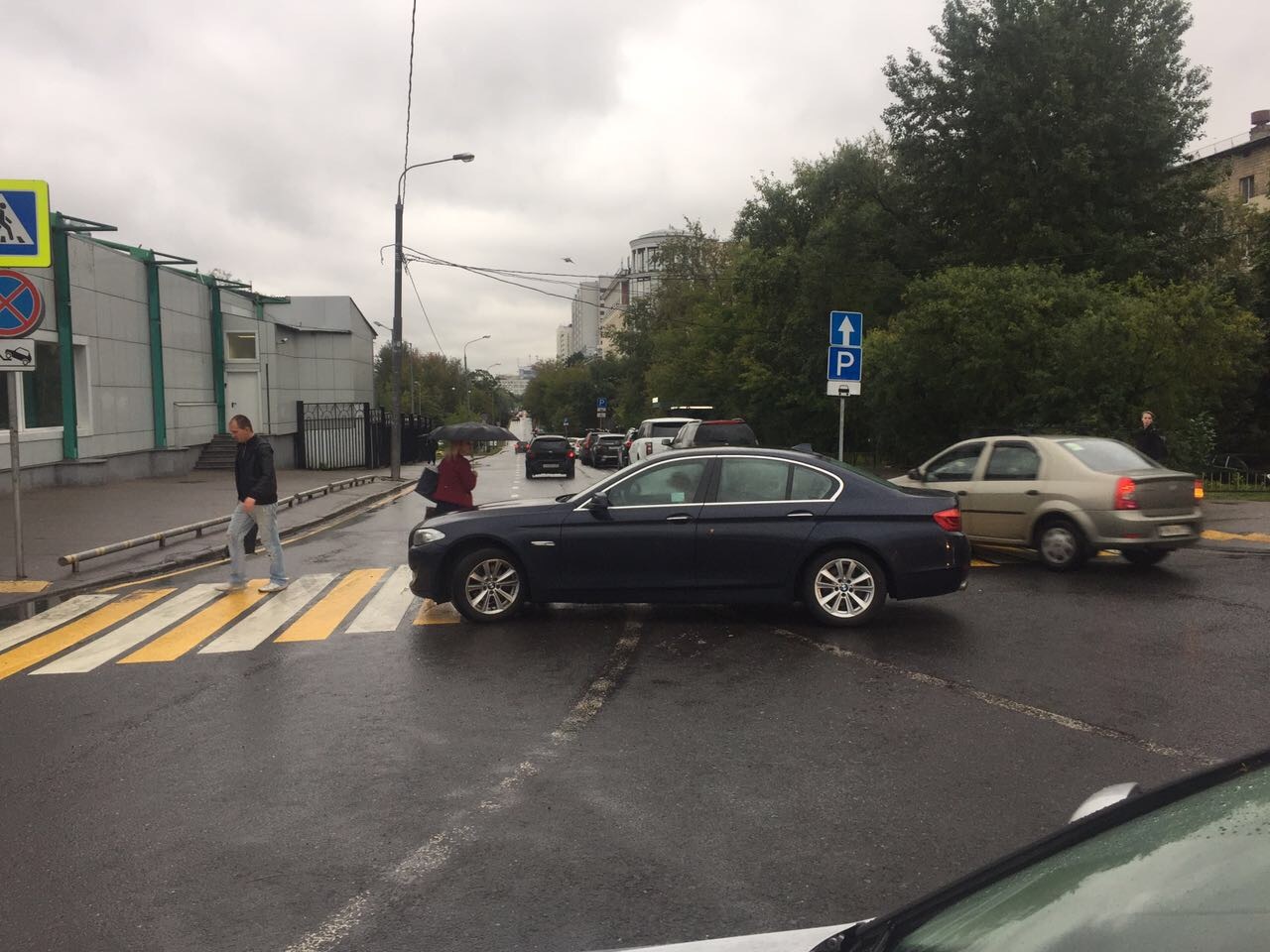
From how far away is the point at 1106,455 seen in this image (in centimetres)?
1155

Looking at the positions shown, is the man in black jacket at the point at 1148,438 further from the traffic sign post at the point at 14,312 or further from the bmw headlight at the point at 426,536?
the traffic sign post at the point at 14,312

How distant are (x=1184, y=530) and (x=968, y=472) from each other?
8.21ft

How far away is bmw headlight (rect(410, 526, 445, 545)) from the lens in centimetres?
879

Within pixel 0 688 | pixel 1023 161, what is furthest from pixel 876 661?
pixel 1023 161

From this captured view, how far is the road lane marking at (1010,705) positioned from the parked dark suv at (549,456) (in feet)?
90.4

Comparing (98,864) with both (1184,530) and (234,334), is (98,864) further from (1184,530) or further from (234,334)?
(234,334)

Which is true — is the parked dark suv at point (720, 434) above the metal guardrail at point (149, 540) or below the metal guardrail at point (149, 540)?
above

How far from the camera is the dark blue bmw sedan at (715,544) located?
850 cm

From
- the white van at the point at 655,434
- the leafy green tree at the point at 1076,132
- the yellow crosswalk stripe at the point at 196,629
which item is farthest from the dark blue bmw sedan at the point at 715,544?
the leafy green tree at the point at 1076,132

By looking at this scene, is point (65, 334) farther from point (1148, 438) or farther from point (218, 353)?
point (1148, 438)

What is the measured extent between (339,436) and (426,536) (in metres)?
31.2

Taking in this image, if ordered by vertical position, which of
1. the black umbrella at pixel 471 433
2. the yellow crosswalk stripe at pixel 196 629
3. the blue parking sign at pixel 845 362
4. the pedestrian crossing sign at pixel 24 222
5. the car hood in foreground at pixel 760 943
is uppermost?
the pedestrian crossing sign at pixel 24 222

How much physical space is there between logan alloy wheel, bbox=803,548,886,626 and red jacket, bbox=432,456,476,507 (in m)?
4.22

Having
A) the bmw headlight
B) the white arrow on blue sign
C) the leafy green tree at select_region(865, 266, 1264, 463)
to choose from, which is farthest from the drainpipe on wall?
the leafy green tree at select_region(865, 266, 1264, 463)
